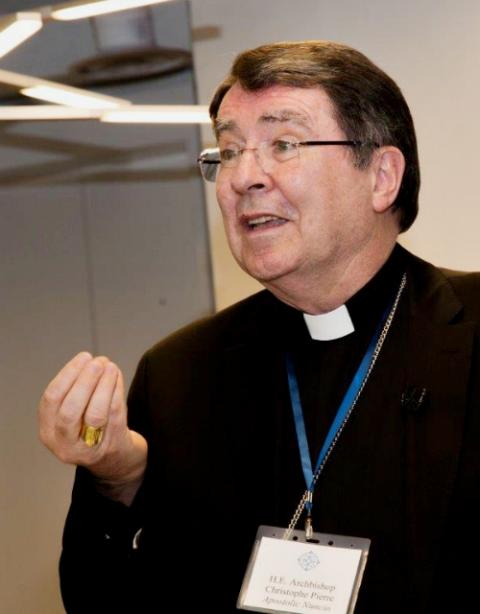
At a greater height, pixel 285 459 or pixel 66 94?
pixel 66 94

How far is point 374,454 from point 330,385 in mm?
245

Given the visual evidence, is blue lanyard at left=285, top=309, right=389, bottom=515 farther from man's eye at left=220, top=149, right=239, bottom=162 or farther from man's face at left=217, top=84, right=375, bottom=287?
man's eye at left=220, top=149, right=239, bottom=162

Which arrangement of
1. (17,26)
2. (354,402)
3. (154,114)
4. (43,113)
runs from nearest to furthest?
(17,26), (354,402), (43,113), (154,114)

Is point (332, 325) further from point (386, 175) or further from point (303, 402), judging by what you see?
point (386, 175)

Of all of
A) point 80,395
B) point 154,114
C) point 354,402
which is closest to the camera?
point 80,395

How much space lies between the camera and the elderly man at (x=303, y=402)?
2.29 meters

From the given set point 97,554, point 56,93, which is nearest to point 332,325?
point 97,554

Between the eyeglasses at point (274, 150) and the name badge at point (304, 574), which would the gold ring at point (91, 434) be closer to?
the name badge at point (304, 574)

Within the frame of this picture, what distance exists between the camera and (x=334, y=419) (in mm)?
2506

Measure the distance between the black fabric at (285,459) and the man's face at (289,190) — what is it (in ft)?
0.66

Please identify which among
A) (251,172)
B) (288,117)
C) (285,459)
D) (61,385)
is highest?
(288,117)

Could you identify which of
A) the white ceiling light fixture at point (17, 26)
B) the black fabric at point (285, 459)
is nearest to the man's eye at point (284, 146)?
the black fabric at point (285, 459)

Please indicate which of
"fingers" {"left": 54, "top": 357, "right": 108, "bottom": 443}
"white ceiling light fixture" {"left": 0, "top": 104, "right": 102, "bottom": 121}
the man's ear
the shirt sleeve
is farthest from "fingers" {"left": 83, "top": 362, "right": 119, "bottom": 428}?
Answer: "white ceiling light fixture" {"left": 0, "top": 104, "right": 102, "bottom": 121}

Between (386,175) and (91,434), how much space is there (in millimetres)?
879
